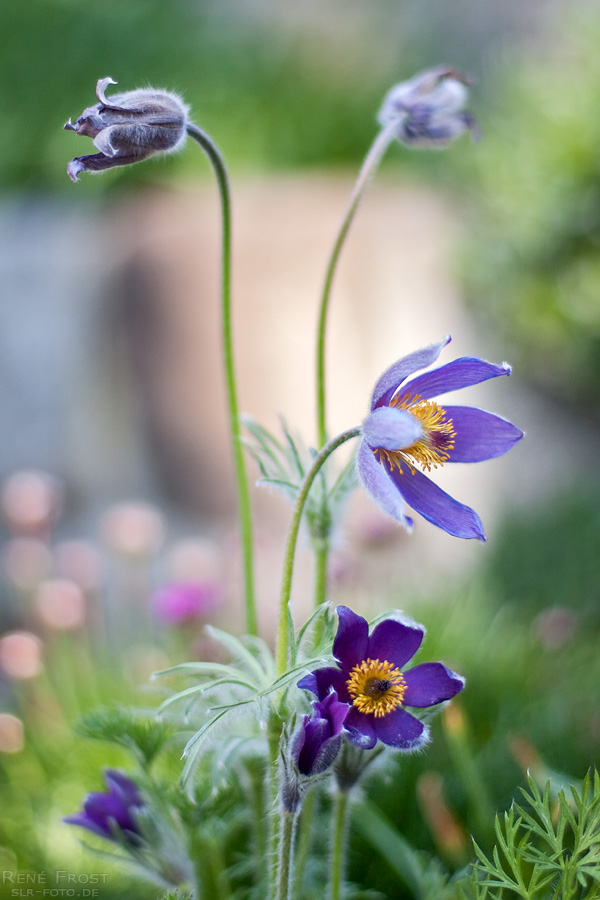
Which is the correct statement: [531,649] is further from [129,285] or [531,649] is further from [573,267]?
[129,285]

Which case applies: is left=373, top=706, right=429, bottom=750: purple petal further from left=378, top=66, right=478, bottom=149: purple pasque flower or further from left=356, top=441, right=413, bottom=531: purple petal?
left=378, top=66, right=478, bottom=149: purple pasque flower

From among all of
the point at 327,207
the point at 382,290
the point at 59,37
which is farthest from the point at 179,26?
the point at 382,290

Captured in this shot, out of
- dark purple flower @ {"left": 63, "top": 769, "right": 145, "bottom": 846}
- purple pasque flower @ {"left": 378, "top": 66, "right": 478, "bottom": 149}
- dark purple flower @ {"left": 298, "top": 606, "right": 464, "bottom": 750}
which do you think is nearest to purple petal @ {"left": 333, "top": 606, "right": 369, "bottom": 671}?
dark purple flower @ {"left": 298, "top": 606, "right": 464, "bottom": 750}

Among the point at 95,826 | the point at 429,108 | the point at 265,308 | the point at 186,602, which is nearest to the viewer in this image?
the point at 95,826

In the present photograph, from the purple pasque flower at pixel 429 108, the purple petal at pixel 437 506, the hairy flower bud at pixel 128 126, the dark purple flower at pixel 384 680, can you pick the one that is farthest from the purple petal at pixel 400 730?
the purple pasque flower at pixel 429 108

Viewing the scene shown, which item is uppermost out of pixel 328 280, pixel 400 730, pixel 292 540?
pixel 328 280

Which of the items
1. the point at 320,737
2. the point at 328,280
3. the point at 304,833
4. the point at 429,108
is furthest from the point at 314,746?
the point at 429,108

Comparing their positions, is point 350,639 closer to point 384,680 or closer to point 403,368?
point 384,680
